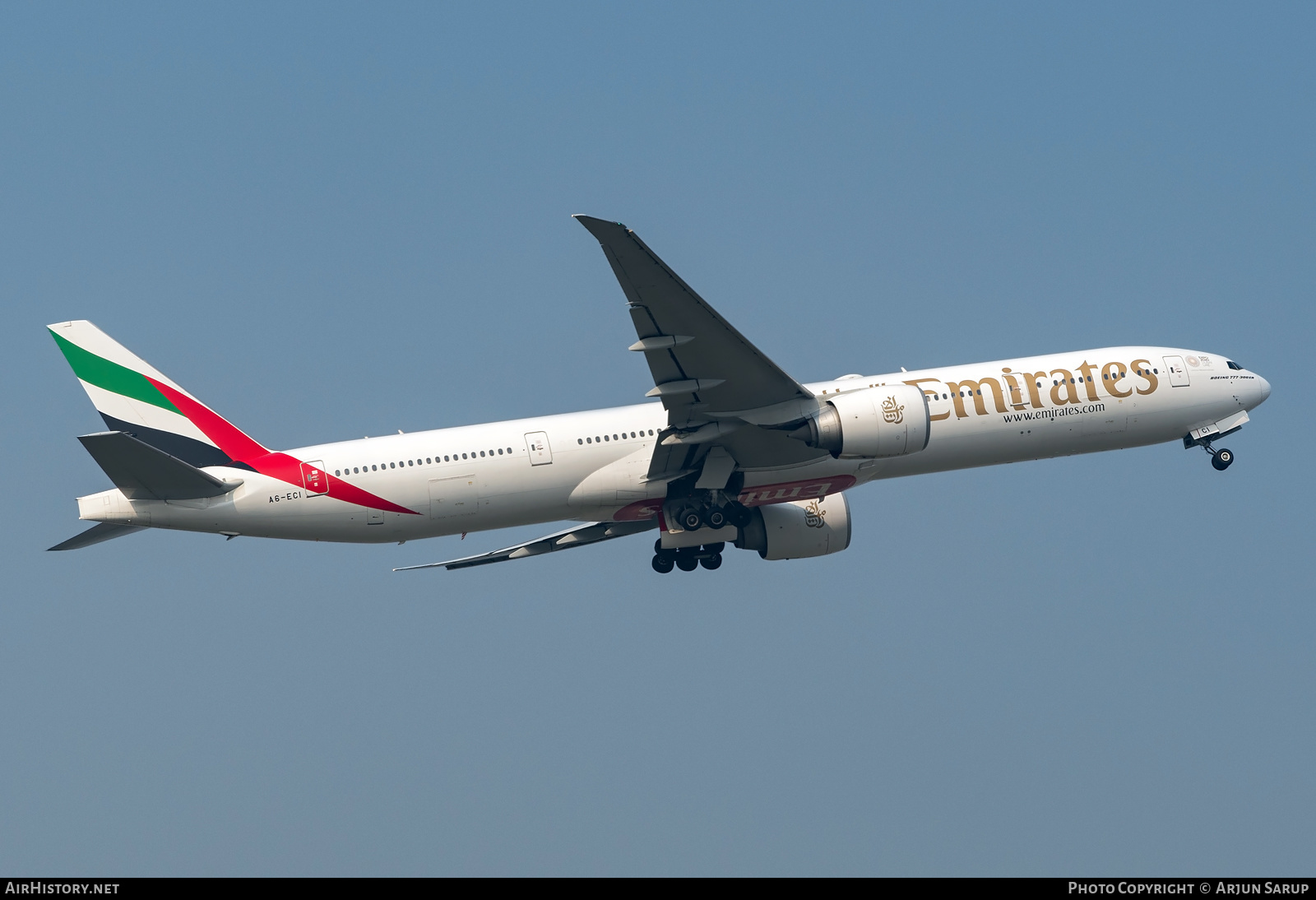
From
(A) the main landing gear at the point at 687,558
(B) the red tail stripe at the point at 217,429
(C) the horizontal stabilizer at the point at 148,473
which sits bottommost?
(A) the main landing gear at the point at 687,558

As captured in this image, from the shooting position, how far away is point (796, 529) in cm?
4384

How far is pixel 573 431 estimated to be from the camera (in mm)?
38406

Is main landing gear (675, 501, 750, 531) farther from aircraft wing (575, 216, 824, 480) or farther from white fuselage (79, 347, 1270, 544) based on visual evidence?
aircraft wing (575, 216, 824, 480)

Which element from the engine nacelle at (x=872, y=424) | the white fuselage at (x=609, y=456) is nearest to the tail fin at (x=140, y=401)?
the white fuselage at (x=609, y=456)

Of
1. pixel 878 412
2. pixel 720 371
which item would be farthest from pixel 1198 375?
pixel 720 371

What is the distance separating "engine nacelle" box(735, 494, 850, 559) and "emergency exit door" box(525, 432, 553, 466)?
837 cm

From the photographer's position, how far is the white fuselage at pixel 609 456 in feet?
121

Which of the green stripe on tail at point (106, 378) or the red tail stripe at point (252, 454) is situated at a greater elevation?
the green stripe on tail at point (106, 378)

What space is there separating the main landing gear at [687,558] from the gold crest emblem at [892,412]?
833cm

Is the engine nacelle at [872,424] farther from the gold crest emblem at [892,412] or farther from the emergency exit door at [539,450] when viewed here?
the emergency exit door at [539,450]

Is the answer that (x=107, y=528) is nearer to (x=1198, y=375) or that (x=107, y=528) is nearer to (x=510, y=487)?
(x=510, y=487)

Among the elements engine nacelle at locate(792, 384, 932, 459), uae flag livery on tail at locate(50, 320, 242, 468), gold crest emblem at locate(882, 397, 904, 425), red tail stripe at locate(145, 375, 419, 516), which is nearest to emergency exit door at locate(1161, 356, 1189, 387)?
engine nacelle at locate(792, 384, 932, 459)

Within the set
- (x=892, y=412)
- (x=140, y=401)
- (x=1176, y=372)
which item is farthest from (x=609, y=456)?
(x=1176, y=372)
